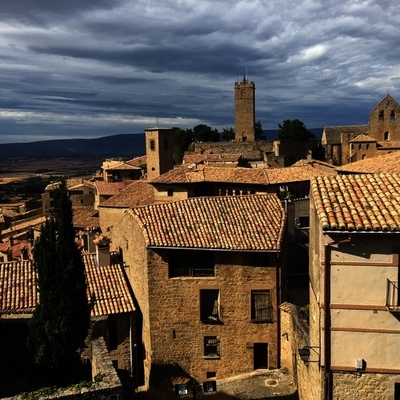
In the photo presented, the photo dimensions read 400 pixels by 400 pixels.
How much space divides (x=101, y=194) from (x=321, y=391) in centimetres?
4053

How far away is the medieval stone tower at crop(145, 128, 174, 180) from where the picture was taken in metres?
51.1

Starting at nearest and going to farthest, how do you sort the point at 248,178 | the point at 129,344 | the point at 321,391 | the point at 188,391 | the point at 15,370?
the point at 321,391 < the point at 15,370 < the point at 188,391 < the point at 129,344 < the point at 248,178

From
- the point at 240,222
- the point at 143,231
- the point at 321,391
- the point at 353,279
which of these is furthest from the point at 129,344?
the point at 353,279

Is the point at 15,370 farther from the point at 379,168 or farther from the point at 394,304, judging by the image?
the point at 379,168

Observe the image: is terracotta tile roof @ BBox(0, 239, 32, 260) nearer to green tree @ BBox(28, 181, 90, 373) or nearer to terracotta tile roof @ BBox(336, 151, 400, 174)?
green tree @ BBox(28, 181, 90, 373)

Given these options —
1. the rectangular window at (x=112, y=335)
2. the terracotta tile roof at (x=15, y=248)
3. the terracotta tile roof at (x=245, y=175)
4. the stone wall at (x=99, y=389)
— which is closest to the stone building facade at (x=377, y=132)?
the terracotta tile roof at (x=245, y=175)

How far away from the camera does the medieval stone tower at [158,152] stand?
51125mm

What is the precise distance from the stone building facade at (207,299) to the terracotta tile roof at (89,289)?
1386mm

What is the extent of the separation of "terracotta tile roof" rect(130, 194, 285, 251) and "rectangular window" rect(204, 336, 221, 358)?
418 cm

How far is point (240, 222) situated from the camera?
21438mm

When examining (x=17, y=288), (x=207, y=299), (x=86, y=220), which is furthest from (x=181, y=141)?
(x=207, y=299)

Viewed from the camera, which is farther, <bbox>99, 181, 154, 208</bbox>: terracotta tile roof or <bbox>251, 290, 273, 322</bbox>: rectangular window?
<bbox>99, 181, 154, 208</bbox>: terracotta tile roof

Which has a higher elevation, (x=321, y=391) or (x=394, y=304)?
(x=394, y=304)

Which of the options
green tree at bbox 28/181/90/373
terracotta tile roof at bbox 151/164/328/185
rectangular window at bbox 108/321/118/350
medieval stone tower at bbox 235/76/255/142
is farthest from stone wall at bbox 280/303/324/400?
medieval stone tower at bbox 235/76/255/142
